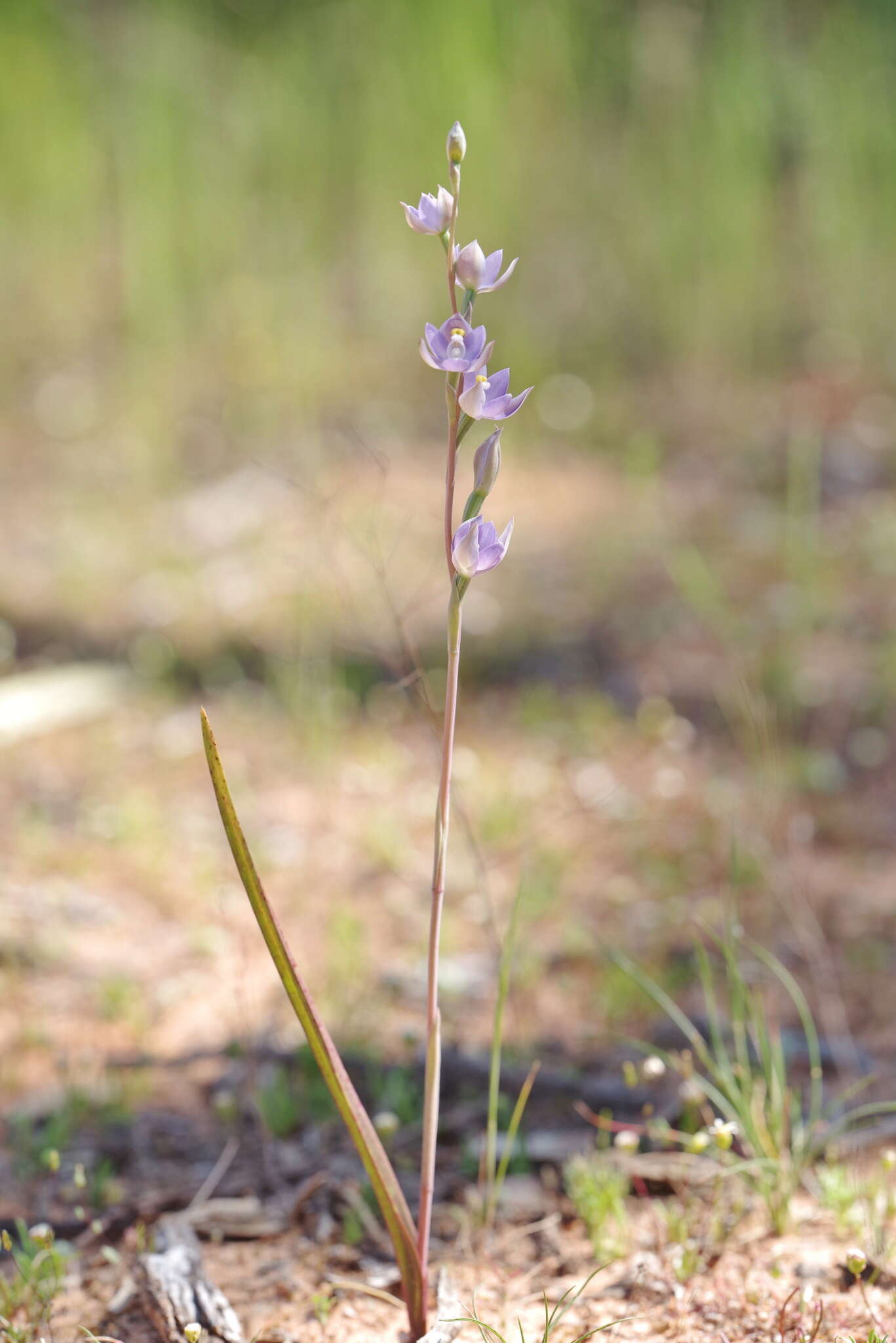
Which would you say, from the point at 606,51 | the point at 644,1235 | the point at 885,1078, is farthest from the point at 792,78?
the point at 644,1235

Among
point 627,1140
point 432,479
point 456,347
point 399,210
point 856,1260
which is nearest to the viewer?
point 456,347

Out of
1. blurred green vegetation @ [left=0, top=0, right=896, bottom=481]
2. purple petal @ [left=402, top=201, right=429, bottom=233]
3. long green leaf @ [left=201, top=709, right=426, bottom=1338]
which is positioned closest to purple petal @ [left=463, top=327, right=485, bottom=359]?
purple petal @ [left=402, top=201, right=429, bottom=233]

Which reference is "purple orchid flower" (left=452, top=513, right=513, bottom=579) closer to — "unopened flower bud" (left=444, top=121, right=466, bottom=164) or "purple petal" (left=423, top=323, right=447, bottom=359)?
"purple petal" (left=423, top=323, right=447, bottom=359)

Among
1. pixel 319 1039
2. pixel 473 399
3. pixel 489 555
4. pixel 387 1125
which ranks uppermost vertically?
pixel 473 399

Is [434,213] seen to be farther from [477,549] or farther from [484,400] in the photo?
[477,549]

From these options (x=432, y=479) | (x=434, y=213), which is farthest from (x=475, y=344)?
(x=432, y=479)

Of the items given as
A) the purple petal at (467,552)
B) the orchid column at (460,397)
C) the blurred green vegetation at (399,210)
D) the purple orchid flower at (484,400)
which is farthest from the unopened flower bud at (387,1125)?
the blurred green vegetation at (399,210)
